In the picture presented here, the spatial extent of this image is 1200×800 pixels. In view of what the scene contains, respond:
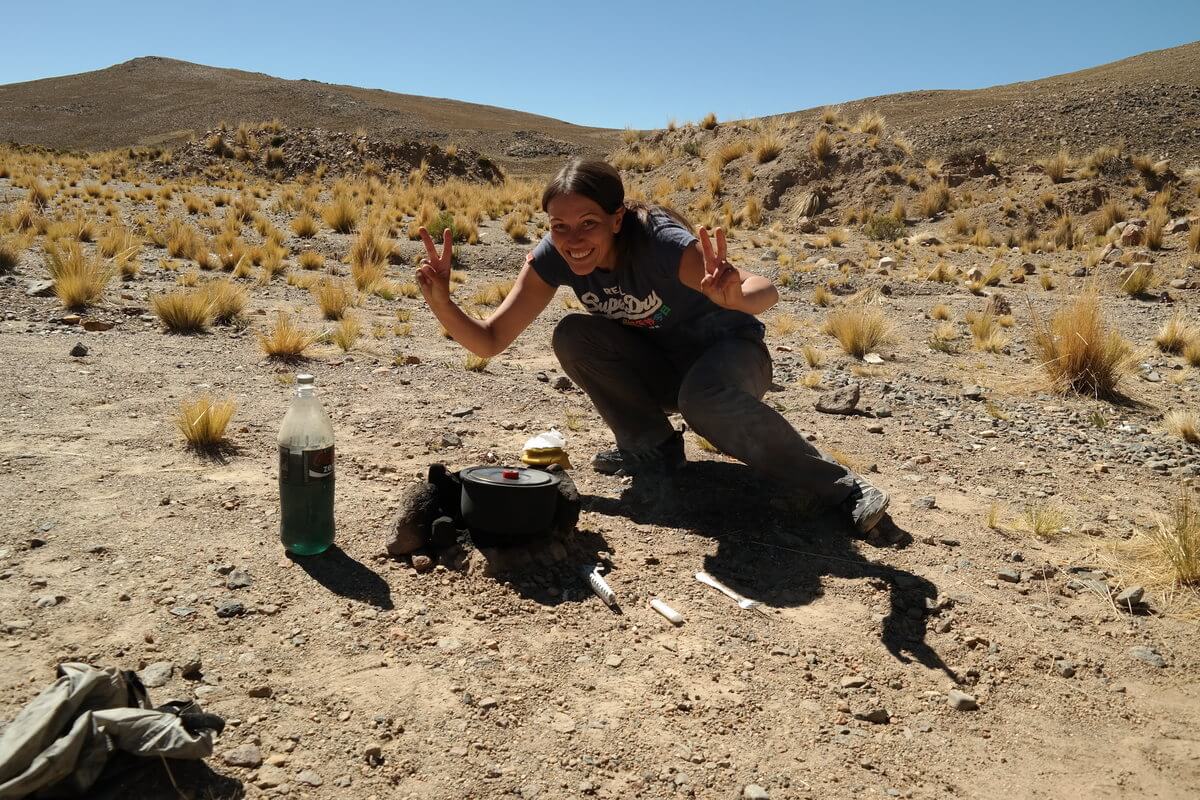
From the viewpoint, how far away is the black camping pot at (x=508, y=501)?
281 cm

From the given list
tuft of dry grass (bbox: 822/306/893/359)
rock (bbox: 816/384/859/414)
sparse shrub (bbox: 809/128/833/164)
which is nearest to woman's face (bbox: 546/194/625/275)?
rock (bbox: 816/384/859/414)

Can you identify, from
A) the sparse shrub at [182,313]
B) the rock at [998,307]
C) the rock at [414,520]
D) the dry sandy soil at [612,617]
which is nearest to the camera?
the dry sandy soil at [612,617]

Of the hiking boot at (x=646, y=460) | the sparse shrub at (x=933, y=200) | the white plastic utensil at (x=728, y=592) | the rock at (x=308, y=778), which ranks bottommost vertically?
the rock at (x=308, y=778)

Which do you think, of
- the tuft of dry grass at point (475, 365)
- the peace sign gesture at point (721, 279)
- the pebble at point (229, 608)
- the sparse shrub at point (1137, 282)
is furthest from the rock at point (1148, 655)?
the sparse shrub at point (1137, 282)

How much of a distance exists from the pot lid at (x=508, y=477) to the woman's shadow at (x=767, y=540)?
25.8 inches

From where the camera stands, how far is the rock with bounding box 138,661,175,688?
2131 millimetres

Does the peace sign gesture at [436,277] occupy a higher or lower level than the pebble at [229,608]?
higher

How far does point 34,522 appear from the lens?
9.58 ft

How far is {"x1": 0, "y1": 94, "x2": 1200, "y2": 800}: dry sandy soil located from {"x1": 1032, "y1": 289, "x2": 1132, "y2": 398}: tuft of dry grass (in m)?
0.80

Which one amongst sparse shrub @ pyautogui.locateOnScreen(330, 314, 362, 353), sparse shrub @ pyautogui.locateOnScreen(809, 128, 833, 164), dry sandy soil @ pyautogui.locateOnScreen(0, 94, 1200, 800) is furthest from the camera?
sparse shrub @ pyautogui.locateOnScreen(809, 128, 833, 164)

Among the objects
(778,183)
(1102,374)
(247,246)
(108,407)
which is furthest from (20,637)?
(778,183)

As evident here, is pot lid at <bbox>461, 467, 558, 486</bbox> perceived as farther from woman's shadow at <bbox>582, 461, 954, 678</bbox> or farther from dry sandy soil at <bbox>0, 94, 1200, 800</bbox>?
woman's shadow at <bbox>582, 461, 954, 678</bbox>

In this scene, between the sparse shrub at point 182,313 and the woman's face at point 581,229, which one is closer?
the woman's face at point 581,229

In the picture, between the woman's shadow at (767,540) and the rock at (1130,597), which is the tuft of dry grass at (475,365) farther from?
the rock at (1130,597)
